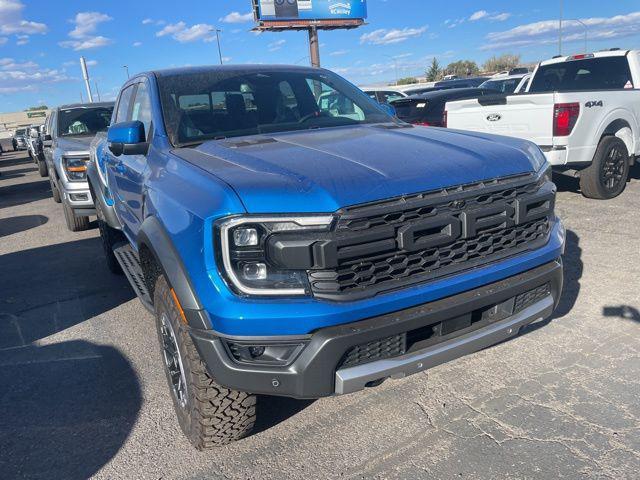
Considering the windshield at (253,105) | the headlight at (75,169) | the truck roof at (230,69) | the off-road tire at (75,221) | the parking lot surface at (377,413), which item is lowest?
the parking lot surface at (377,413)

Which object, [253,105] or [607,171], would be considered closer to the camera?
[253,105]

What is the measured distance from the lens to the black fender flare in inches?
92.8

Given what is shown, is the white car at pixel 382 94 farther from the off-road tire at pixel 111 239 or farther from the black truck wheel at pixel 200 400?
the black truck wheel at pixel 200 400

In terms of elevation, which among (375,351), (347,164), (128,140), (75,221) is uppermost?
(128,140)

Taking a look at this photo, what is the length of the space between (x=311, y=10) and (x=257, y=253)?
27.6m

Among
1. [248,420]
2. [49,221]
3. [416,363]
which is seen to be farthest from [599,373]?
[49,221]

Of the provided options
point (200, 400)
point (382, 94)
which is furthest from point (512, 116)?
point (382, 94)

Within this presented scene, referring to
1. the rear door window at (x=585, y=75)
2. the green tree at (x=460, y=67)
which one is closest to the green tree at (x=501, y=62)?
the green tree at (x=460, y=67)

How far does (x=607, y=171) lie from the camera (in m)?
7.40

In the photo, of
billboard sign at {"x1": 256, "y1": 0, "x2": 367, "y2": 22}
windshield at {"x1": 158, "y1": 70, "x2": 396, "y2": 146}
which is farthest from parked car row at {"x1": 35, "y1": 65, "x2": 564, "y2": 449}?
billboard sign at {"x1": 256, "y1": 0, "x2": 367, "y2": 22}

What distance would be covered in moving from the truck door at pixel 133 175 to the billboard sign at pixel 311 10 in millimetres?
23735

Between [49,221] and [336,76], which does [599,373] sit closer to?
[336,76]

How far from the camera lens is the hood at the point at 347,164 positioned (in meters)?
2.29

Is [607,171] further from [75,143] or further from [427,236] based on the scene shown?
[75,143]
